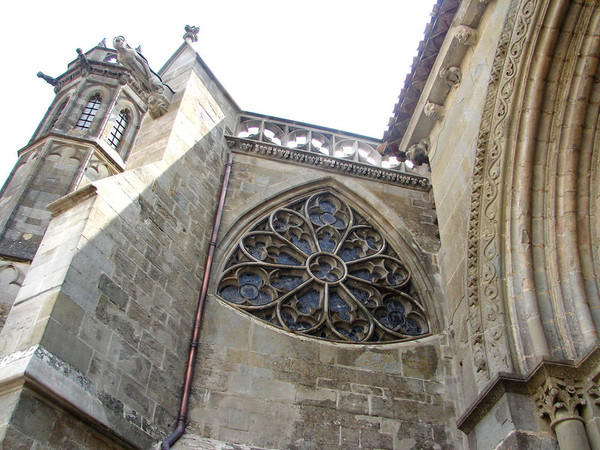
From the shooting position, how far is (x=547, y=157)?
198 inches

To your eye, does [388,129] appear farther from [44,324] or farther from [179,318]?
[44,324]

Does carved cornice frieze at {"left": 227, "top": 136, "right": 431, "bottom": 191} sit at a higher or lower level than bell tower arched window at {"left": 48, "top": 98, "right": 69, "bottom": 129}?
lower

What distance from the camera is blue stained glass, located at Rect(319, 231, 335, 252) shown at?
839 cm

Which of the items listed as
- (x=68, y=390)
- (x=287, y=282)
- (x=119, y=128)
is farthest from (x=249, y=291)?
(x=119, y=128)

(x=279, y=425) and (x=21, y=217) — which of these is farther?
(x=21, y=217)

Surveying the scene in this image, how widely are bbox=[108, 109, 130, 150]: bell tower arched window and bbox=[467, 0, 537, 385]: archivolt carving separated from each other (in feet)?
34.4

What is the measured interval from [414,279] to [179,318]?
3.17 m

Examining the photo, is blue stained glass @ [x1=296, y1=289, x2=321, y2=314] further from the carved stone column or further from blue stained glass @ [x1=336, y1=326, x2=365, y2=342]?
the carved stone column

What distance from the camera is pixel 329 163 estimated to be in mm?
9320

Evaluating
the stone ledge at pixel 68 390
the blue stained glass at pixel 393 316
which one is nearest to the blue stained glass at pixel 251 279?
the blue stained glass at pixel 393 316

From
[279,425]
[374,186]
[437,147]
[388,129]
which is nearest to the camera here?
[279,425]

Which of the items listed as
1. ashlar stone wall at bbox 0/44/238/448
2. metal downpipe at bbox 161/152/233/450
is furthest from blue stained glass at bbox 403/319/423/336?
ashlar stone wall at bbox 0/44/238/448

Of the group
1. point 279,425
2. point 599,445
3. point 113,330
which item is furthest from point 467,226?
point 113,330

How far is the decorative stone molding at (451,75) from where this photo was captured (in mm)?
6473
